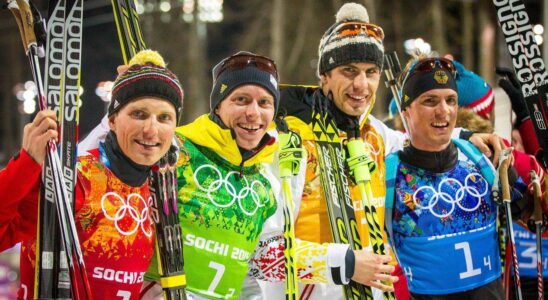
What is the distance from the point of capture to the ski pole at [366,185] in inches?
126

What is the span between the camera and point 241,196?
3.22 metres

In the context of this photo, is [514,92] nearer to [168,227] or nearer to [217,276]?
[217,276]

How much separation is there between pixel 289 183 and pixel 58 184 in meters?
1.06

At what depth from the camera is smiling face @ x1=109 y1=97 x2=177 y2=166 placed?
9.23 feet

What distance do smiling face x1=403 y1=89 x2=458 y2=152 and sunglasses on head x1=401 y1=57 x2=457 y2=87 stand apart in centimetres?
13

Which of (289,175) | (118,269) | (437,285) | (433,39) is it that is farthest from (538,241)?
(433,39)

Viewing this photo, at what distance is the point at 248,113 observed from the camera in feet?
10.4

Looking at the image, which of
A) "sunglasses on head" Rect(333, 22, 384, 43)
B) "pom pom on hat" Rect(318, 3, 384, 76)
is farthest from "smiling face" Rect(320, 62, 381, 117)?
"sunglasses on head" Rect(333, 22, 384, 43)

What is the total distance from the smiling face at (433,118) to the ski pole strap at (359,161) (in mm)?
516

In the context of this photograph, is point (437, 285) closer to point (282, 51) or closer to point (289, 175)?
point (289, 175)

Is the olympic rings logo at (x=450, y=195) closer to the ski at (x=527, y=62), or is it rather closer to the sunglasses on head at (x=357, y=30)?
the ski at (x=527, y=62)

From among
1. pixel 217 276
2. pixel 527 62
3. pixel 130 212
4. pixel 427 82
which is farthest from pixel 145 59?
pixel 527 62

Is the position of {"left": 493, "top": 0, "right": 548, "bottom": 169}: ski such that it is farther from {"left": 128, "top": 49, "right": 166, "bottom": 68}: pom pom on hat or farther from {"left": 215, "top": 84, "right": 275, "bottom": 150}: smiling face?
{"left": 128, "top": 49, "right": 166, "bottom": 68}: pom pom on hat

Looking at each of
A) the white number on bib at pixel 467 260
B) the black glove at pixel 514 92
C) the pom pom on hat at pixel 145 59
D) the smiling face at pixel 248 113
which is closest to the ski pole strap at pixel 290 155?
the smiling face at pixel 248 113
